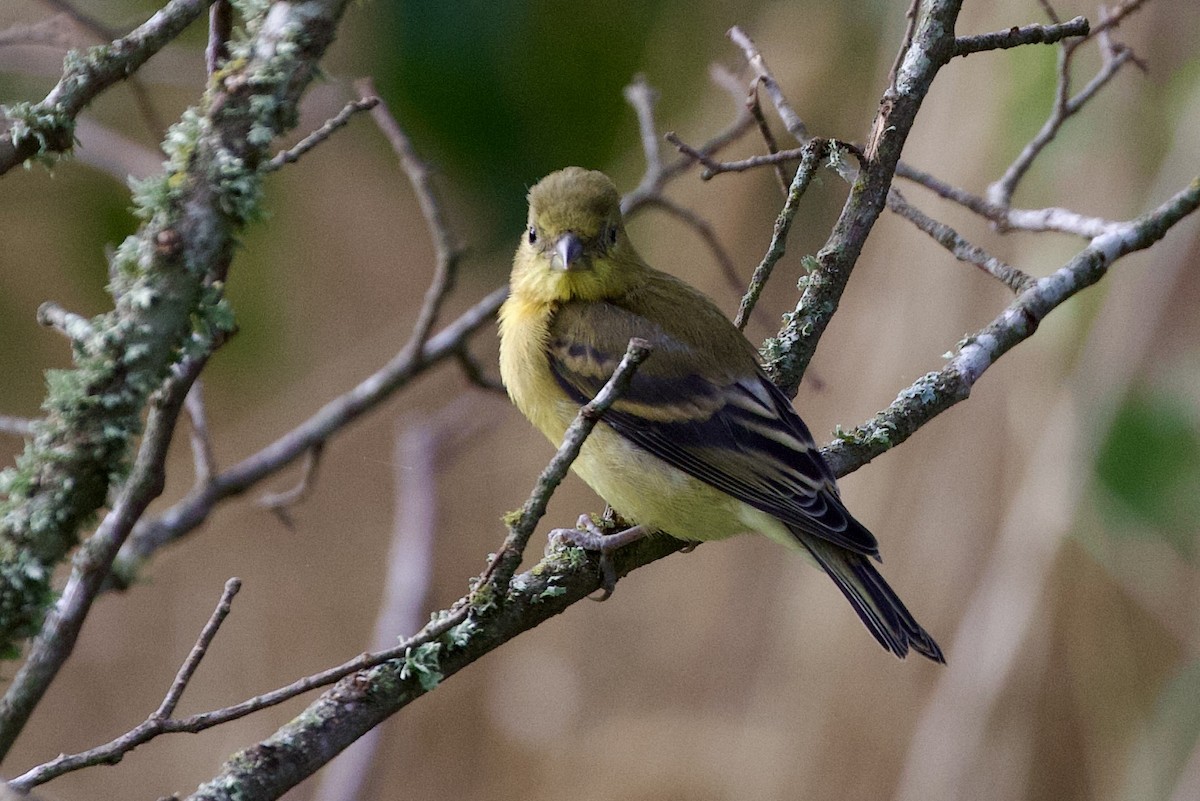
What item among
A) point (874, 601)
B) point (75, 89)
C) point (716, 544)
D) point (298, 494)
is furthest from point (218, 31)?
point (716, 544)

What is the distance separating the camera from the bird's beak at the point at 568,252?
3.38 metres

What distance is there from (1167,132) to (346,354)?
491 cm

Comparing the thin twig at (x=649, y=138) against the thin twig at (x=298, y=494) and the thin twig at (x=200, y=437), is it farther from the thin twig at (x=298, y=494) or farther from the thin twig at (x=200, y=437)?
the thin twig at (x=200, y=437)

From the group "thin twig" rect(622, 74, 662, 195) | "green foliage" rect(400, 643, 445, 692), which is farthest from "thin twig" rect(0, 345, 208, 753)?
"thin twig" rect(622, 74, 662, 195)

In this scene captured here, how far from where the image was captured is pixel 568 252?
338cm

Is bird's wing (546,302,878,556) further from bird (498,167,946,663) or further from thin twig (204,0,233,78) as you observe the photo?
thin twig (204,0,233,78)

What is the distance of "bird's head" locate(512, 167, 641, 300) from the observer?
345cm

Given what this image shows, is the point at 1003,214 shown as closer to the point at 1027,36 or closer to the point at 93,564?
the point at 1027,36

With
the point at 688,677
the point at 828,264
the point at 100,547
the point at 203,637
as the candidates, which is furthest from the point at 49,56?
the point at 688,677

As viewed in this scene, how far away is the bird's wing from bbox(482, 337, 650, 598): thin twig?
3.73ft

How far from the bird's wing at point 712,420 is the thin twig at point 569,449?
1136 mm

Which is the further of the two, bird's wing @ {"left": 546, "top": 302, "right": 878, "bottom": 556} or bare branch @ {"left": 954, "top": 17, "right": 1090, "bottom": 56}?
bird's wing @ {"left": 546, "top": 302, "right": 878, "bottom": 556}

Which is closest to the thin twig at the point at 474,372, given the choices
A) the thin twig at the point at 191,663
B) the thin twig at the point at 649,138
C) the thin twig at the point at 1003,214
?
the thin twig at the point at 649,138

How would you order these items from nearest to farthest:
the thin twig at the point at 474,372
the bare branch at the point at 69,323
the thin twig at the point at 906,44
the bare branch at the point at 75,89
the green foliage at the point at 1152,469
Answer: the bare branch at the point at 69,323 → the bare branch at the point at 75,89 → the thin twig at the point at 906,44 → the thin twig at the point at 474,372 → the green foliage at the point at 1152,469
